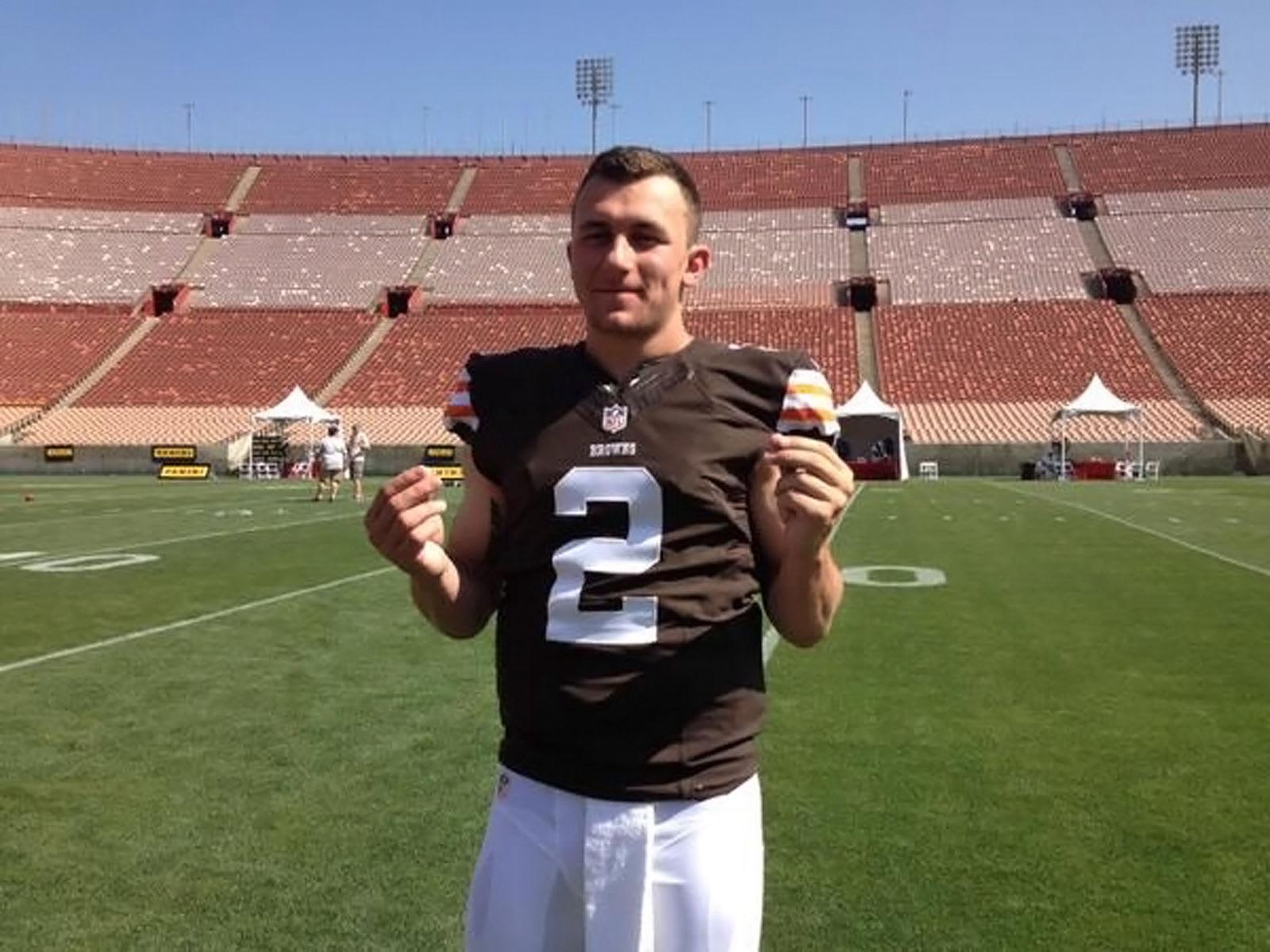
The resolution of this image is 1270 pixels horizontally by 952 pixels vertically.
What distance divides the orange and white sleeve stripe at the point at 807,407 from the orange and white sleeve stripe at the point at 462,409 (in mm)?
A: 520

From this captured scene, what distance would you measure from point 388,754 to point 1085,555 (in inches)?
398

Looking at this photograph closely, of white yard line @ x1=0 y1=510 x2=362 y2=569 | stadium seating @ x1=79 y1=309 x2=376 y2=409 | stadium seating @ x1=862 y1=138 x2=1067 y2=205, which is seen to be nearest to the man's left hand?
white yard line @ x1=0 y1=510 x2=362 y2=569

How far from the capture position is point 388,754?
5.73 meters

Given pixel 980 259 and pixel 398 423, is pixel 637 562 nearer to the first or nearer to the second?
pixel 398 423

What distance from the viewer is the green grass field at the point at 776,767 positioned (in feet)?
13.0

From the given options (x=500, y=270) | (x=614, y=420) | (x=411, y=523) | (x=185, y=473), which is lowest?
(x=185, y=473)

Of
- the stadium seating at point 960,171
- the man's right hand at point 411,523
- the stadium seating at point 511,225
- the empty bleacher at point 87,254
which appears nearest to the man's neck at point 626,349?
the man's right hand at point 411,523

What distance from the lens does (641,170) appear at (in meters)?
2.15

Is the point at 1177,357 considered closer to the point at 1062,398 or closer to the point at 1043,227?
the point at 1062,398

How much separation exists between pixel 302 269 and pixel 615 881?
176 feet

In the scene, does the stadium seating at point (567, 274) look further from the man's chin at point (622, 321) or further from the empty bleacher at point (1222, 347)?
the man's chin at point (622, 321)

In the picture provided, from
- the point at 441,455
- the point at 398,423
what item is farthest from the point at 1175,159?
the point at 441,455

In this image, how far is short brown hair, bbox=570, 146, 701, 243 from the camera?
215 centimetres

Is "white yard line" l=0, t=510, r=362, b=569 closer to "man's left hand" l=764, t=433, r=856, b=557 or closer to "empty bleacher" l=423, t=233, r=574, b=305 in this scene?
"man's left hand" l=764, t=433, r=856, b=557
